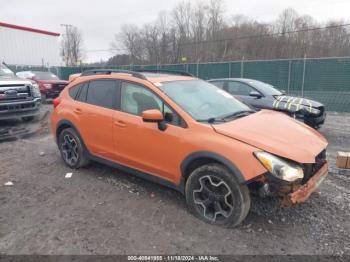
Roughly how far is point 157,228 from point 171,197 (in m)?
0.81

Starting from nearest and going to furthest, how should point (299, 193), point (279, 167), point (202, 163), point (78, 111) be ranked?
point (279, 167)
point (299, 193)
point (202, 163)
point (78, 111)

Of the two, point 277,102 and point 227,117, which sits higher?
point 227,117

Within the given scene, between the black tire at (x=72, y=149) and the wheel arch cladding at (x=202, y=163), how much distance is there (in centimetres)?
219

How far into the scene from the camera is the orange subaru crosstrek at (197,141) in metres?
3.05

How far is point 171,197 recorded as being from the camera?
163 inches

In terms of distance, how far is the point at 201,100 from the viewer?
159 inches

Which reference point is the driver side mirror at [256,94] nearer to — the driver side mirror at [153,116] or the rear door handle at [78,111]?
the rear door handle at [78,111]

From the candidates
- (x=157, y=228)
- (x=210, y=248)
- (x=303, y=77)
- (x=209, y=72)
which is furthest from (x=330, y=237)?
(x=209, y=72)

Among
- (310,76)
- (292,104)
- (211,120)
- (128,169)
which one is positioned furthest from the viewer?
(310,76)

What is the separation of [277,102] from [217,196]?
514cm

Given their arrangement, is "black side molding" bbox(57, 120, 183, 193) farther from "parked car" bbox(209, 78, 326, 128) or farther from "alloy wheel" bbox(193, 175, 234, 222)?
"parked car" bbox(209, 78, 326, 128)

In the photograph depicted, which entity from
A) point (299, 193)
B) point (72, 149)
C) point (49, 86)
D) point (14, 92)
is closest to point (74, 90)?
point (72, 149)

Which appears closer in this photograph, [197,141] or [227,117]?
[197,141]

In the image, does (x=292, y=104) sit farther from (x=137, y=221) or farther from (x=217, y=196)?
(x=137, y=221)
